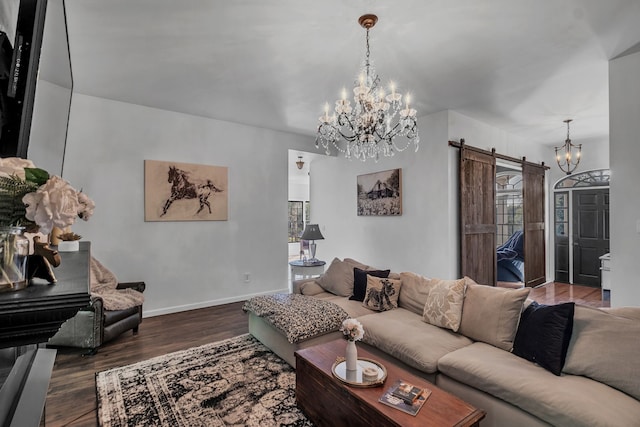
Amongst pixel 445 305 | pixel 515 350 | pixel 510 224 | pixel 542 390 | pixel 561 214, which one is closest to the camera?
pixel 542 390

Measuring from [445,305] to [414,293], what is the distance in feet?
1.64

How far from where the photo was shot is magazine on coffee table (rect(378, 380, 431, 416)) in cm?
158

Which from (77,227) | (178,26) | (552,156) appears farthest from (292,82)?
(552,156)

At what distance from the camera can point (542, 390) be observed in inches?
65.6

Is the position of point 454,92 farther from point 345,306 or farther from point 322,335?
point 322,335

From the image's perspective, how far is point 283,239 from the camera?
17.6 ft

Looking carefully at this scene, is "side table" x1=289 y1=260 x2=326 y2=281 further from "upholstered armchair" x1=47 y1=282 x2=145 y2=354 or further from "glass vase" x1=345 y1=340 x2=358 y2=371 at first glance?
"glass vase" x1=345 y1=340 x2=358 y2=371

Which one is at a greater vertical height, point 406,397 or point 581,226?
point 581,226

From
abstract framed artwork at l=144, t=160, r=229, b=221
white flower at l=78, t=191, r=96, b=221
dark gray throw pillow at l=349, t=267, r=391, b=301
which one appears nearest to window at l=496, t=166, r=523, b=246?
dark gray throw pillow at l=349, t=267, r=391, b=301

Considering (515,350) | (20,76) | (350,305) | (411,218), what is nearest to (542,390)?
(515,350)

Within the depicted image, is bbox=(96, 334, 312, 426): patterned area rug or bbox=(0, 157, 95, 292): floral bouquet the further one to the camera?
bbox=(96, 334, 312, 426): patterned area rug

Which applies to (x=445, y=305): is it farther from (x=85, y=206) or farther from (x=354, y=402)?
(x=85, y=206)

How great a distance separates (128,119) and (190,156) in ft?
2.80

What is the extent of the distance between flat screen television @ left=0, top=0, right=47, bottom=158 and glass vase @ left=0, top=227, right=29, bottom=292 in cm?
53
